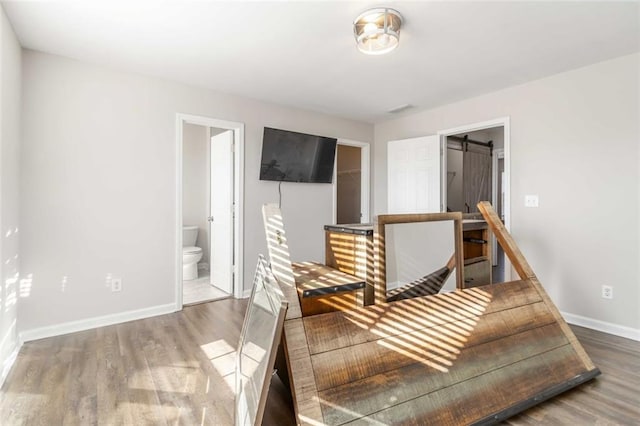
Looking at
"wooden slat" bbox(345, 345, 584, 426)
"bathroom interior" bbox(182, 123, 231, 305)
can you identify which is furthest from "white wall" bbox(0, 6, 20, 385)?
"bathroom interior" bbox(182, 123, 231, 305)

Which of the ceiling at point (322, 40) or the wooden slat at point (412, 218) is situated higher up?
the ceiling at point (322, 40)

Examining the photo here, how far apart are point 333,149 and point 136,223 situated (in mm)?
2648

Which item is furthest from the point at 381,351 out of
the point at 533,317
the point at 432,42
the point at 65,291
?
the point at 65,291

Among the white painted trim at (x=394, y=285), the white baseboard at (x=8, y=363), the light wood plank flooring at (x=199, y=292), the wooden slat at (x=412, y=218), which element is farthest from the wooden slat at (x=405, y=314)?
the light wood plank flooring at (x=199, y=292)

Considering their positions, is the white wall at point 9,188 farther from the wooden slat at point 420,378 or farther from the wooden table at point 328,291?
the wooden slat at point 420,378

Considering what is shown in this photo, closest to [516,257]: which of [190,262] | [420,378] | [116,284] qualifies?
[420,378]

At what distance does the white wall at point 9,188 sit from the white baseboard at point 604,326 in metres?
4.56

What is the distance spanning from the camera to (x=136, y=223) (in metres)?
3.18

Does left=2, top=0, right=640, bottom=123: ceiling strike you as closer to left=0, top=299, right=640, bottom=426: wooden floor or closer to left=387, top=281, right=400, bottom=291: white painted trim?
left=387, top=281, right=400, bottom=291: white painted trim

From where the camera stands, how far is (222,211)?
4.14 meters

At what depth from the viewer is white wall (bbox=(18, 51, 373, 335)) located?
2709mm

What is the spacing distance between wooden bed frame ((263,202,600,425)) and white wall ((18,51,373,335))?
209cm

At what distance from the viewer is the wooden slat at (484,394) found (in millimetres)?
1442

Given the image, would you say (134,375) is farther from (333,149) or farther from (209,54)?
(333,149)
